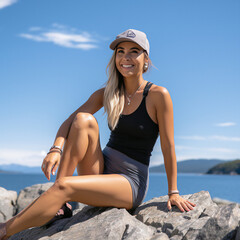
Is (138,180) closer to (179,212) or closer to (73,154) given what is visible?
(179,212)

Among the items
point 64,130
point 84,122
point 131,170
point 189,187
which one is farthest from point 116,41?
point 189,187

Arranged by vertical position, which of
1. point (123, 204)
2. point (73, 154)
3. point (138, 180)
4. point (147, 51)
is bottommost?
point (123, 204)

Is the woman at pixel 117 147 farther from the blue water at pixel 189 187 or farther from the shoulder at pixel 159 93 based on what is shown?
the blue water at pixel 189 187

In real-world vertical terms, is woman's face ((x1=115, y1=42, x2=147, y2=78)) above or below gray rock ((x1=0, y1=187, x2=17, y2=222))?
above

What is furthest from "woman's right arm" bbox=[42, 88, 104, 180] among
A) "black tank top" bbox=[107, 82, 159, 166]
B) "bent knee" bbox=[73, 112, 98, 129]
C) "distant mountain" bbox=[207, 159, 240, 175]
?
"distant mountain" bbox=[207, 159, 240, 175]

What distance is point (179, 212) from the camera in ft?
13.2

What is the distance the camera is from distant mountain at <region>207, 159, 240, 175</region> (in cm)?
10650

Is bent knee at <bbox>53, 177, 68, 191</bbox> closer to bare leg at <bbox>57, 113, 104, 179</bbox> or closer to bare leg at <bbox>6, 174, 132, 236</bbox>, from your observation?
bare leg at <bbox>6, 174, 132, 236</bbox>

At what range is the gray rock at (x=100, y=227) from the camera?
3.63 m

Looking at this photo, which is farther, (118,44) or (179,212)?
(118,44)

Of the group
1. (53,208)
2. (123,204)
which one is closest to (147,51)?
(123,204)

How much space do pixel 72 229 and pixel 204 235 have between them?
1.50 m

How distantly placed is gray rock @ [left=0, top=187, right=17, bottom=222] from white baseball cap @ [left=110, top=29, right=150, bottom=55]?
5.44 meters

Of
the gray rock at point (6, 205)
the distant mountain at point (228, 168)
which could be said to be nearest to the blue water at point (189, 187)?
the distant mountain at point (228, 168)
